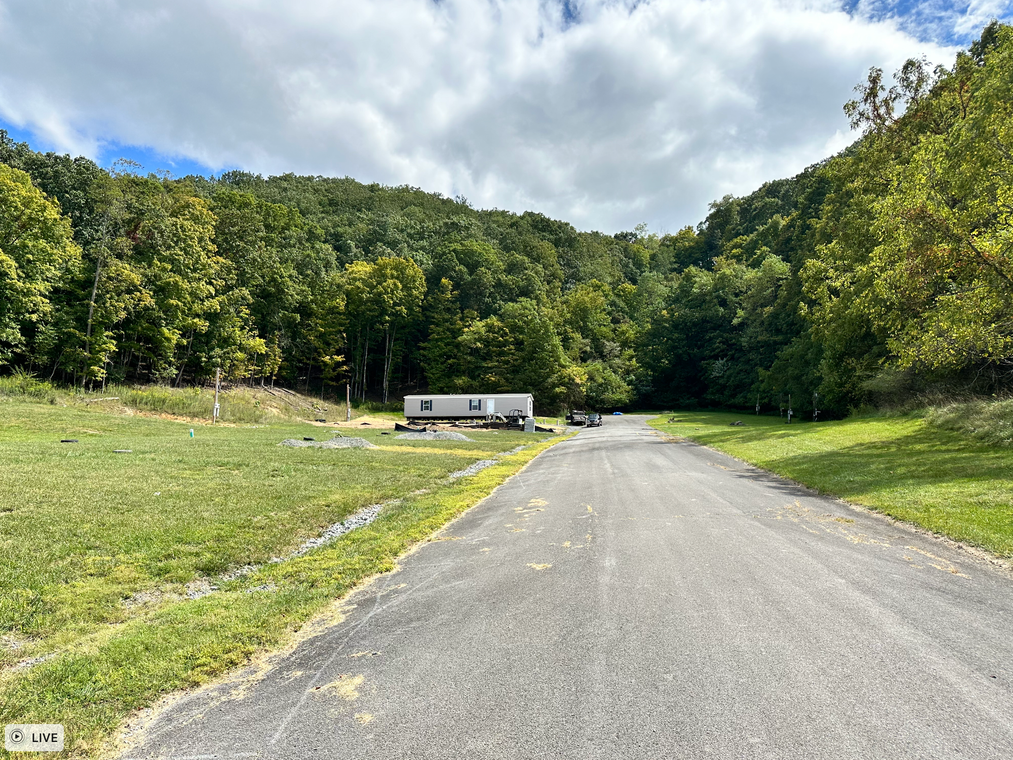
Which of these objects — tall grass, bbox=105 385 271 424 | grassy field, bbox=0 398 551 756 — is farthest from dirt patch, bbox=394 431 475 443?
tall grass, bbox=105 385 271 424

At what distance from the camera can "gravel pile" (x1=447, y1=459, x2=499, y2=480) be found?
55.0ft

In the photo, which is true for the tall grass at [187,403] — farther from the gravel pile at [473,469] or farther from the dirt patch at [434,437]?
the gravel pile at [473,469]

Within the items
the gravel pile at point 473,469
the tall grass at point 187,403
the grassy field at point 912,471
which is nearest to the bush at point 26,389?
the tall grass at point 187,403

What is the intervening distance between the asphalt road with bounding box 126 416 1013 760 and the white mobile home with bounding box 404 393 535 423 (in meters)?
42.1

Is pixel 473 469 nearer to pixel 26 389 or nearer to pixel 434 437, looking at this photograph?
pixel 434 437

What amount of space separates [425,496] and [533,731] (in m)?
9.86

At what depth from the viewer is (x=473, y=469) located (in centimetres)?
1858

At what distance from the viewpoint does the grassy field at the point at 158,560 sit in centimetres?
401

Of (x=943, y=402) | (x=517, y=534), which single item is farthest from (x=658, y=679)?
(x=943, y=402)

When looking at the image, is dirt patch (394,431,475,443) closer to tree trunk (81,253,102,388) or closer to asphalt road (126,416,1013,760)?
asphalt road (126,416,1013,760)

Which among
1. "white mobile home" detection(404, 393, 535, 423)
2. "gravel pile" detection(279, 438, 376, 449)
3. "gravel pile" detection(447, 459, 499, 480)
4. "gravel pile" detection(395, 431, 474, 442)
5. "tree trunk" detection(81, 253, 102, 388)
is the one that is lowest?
"gravel pile" detection(447, 459, 499, 480)

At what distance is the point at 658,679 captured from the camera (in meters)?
3.64

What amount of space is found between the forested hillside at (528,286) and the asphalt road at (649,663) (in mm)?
12491

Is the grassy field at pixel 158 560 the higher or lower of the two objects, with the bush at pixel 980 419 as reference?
lower
